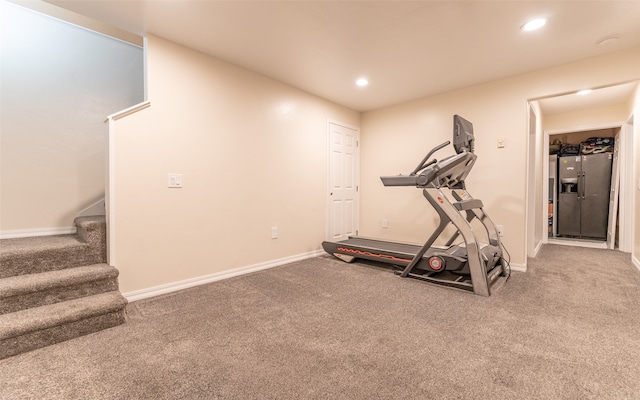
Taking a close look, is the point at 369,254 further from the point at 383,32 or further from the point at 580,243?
the point at 580,243

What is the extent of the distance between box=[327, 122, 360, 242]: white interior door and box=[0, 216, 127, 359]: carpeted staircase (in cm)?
282

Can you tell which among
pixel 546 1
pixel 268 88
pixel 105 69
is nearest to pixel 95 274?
pixel 105 69

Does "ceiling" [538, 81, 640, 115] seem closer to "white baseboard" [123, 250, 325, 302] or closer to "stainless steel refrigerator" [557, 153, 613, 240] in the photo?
"stainless steel refrigerator" [557, 153, 613, 240]

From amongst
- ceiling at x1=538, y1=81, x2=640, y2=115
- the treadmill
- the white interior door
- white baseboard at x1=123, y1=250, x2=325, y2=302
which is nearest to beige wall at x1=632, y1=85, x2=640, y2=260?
ceiling at x1=538, y1=81, x2=640, y2=115

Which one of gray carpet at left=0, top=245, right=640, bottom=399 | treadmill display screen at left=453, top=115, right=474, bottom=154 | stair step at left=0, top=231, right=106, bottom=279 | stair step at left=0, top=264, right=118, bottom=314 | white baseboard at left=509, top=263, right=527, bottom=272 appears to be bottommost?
gray carpet at left=0, top=245, right=640, bottom=399

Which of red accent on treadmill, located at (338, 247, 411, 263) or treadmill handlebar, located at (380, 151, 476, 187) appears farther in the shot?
red accent on treadmill, located at (338, 247, 411, 263)

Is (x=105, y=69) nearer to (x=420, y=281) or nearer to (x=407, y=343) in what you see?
(x=407, y=343)

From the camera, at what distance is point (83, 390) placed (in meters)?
1.31

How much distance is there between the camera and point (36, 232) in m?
2.59

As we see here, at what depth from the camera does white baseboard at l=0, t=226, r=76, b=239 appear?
2.46 meters

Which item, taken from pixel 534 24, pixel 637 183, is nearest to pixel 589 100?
pixel 637 183

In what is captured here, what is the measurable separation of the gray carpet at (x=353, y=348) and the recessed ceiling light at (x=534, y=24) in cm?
231

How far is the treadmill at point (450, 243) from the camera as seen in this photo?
2.55 m

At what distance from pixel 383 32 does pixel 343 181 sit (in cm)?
238
